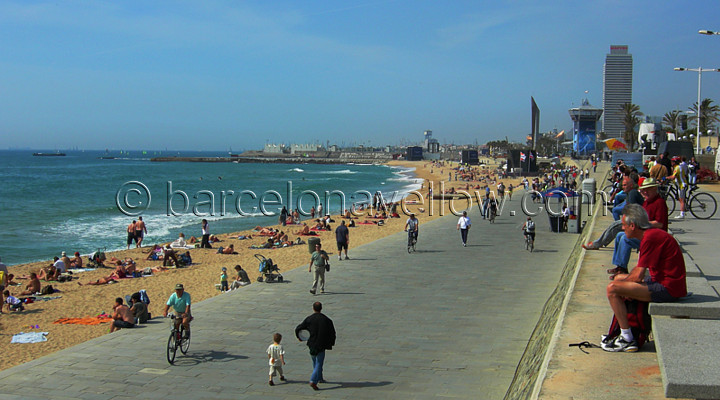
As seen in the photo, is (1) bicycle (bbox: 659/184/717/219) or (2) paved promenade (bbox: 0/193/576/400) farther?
(1) bicycle (bbox: 659/184/717/219)

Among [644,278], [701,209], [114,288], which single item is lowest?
[114,288]

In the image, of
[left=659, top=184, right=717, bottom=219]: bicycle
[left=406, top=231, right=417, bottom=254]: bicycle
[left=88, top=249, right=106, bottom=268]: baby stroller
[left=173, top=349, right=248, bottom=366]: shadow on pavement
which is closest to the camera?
[left=173, top=349, right=248, bottom=366]: shadow on pavement

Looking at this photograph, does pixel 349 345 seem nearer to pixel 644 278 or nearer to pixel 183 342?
pixel 183 342

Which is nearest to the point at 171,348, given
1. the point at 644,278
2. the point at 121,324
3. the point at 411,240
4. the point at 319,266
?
the point at 121,324

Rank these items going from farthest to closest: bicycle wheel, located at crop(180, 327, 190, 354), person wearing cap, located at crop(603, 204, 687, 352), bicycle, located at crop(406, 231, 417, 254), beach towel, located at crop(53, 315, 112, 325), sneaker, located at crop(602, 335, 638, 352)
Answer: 1. bicycle, located at crop(406, 231, 417, 254)
2. beach towel, located at crop(53, 315, 112, 325)
3. bicycle wheel, located at crop(180, 327, 190, 354)
4. sneaker, located at crop(602, 335, 638, 352)
5. person wearing cap, located at crop(603, 204, 687, 352)

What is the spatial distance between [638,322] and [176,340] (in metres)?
6.08

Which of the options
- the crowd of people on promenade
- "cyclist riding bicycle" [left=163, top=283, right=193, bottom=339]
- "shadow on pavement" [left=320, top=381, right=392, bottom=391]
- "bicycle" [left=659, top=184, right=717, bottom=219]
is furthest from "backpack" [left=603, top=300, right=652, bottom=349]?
"bicycle" [left=659, top=184, right=717, bottom=219]

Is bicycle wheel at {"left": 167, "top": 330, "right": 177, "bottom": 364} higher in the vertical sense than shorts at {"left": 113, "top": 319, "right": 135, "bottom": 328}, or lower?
higher

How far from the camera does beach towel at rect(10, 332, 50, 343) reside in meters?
11.4

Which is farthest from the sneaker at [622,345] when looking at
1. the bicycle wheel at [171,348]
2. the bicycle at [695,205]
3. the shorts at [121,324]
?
the bicycle at [695,205]

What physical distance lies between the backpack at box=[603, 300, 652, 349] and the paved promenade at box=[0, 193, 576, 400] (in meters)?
2.18

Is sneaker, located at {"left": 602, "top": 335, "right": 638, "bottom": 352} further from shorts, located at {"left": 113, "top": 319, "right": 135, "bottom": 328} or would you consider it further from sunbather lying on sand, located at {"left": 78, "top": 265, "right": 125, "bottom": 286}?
sunbather lying on sand, located at {"left": 78, "top": 265, "right": 125, "bottom": 286}

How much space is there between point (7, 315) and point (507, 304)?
38.0 ft

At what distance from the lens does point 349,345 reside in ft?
29.0
